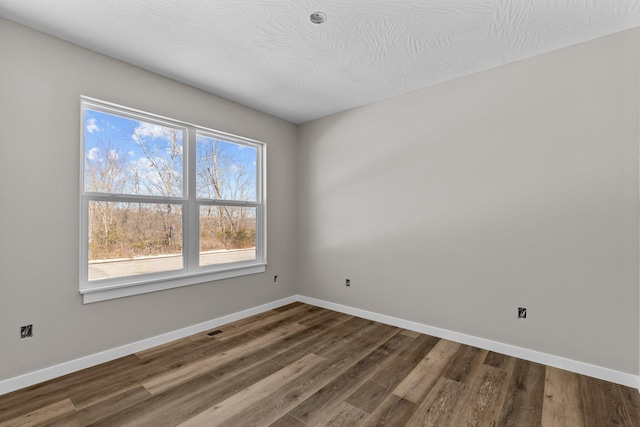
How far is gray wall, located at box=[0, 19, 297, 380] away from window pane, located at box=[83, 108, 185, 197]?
0.52ft

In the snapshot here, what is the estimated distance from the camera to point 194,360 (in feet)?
8.38

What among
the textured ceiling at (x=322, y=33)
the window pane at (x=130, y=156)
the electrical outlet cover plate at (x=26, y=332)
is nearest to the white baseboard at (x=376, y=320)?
the electrical outlet cover plate at (x=26, y=332)

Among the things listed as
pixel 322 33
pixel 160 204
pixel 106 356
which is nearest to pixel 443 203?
pixel 322 33

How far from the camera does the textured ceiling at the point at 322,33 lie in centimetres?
195

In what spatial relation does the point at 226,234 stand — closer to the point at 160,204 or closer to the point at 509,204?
the point at 160,204

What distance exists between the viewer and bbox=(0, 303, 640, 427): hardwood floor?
1.82 meters

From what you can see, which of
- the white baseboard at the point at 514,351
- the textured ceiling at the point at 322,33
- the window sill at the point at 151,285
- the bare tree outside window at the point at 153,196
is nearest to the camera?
the textured ceiling at the point at 322,33

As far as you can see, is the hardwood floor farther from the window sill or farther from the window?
the window

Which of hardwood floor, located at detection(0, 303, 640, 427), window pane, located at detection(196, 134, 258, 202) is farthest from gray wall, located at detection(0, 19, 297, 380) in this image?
window pane, located at detection(196, 134, 258, 202)

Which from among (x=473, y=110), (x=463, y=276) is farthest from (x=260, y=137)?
(x=463, y=276)

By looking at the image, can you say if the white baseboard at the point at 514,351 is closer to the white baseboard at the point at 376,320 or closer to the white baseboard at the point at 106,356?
the white baseboard at the point at 376,320

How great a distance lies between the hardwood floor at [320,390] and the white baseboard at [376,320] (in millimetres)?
63

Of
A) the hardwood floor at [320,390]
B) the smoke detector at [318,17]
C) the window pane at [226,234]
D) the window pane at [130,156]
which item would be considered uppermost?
the smoke detector at [318,17]

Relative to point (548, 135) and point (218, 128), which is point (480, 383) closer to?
point (548, 135)
